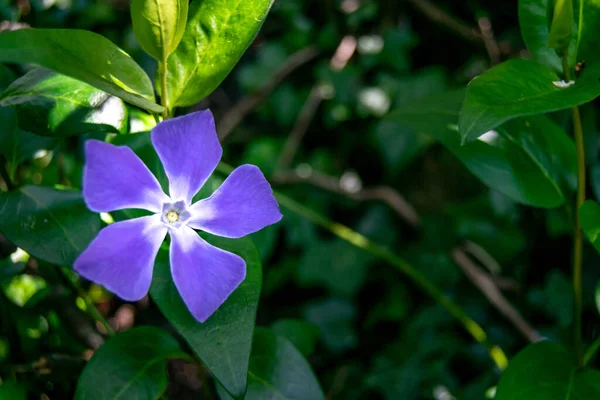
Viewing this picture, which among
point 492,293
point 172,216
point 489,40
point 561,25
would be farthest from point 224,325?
point 489,40

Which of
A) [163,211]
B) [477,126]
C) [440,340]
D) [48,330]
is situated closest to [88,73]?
[163,211]

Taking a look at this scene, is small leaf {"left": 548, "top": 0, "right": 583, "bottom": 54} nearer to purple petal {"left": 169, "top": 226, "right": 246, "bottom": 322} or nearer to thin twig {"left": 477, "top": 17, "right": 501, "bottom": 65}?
purple petal {"left": 169, "top": 226, "right": 246, "bottom": 322}

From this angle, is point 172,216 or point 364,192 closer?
point 172,216

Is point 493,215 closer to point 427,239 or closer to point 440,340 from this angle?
point 427,239

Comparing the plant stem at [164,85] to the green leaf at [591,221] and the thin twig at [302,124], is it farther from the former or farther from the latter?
the thin twig at [302,124]

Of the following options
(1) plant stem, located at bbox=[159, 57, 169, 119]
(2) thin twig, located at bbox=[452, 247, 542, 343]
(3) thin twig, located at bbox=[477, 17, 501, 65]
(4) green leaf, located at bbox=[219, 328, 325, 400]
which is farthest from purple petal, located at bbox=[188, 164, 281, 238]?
(3) thin twig, located at bbox=[477, 17, 501, 65]

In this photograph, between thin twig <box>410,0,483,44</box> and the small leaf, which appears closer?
the small leaf

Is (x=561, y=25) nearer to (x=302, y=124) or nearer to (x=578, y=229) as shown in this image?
(x=578, y=229)

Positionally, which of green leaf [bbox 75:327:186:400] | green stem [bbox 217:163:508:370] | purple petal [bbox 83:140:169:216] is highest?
purple petal [bbox 83:140:169:216]
